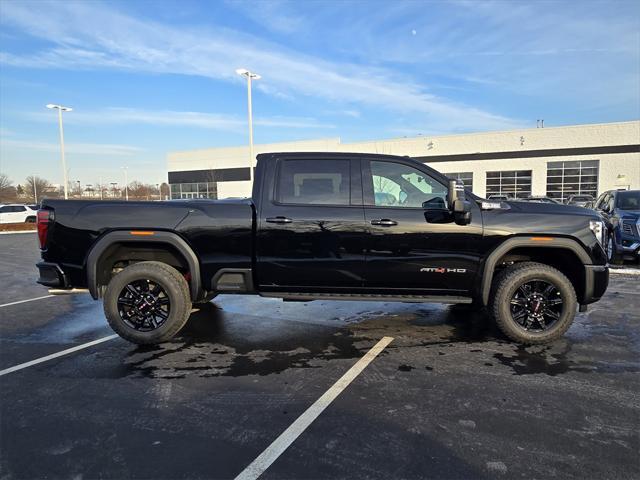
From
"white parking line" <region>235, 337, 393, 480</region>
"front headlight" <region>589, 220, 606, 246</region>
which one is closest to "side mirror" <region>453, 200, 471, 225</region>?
"front headlight" <region>589, 220, 606, 246</region>

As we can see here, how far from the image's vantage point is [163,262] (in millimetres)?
5059

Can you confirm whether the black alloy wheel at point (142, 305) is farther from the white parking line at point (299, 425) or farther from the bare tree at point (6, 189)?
the bare tree at point (6, 189)

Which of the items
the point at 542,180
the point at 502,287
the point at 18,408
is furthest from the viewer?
the point at 542,180

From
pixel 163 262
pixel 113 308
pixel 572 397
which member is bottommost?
pixel 572 397

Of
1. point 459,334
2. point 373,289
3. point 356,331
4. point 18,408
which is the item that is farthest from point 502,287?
point 18,408

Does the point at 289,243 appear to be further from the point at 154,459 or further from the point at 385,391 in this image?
the point at 154,459

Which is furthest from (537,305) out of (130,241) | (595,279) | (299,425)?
(130,241)

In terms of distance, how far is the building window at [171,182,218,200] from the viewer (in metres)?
56.1

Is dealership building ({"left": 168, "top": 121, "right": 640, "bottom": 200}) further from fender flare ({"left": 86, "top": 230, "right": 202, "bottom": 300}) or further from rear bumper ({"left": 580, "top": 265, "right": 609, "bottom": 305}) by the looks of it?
rear bumper ({"left": 580, "top": 265, "right": 609, "bottom": 305})

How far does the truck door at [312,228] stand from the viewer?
184 inches

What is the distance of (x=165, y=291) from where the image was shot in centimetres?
480

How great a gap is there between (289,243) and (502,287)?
2.30m

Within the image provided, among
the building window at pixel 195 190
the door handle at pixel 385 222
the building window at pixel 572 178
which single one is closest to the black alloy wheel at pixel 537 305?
the door handle at pixel 385 222

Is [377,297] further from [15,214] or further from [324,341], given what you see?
[15,214]
